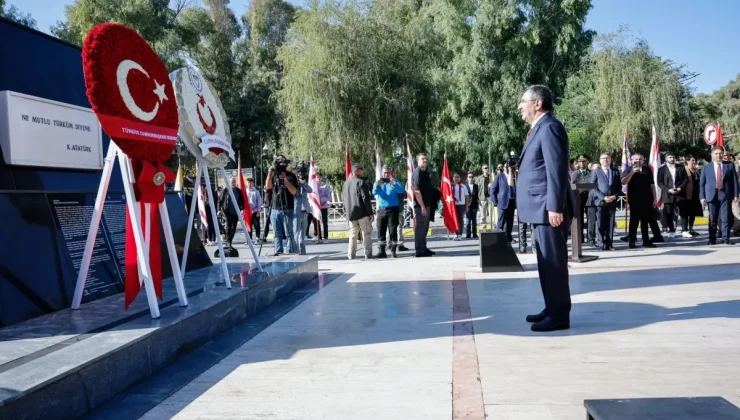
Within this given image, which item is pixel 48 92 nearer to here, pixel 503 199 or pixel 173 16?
pixel 503 199

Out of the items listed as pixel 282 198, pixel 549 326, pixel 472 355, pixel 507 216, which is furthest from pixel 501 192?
pixel 472 355

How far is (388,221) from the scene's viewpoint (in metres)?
12.2

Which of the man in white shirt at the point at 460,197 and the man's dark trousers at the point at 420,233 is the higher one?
the man in white shirt at the point at 460,197

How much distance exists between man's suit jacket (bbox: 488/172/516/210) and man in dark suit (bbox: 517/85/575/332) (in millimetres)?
7063

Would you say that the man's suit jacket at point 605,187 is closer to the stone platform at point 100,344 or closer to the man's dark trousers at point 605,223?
the man's dark trousers at point 605,223

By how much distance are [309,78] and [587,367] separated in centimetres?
1951

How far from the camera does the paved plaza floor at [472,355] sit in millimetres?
3490

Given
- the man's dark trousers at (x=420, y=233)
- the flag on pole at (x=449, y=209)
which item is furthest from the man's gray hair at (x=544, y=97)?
the flag on pole at (x=449, y=209)

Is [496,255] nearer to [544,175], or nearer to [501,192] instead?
[501,192]

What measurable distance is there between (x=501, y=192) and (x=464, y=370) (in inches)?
345

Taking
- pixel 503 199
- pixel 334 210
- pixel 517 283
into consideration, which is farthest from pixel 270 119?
pixel 517 283

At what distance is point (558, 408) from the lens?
333 cm

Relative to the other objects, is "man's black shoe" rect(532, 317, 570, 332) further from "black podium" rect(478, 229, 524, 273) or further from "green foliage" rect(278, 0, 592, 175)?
"green foliage" rect(278, 0, 592, 175)

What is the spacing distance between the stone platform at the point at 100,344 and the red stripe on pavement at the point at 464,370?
2.00 metres
